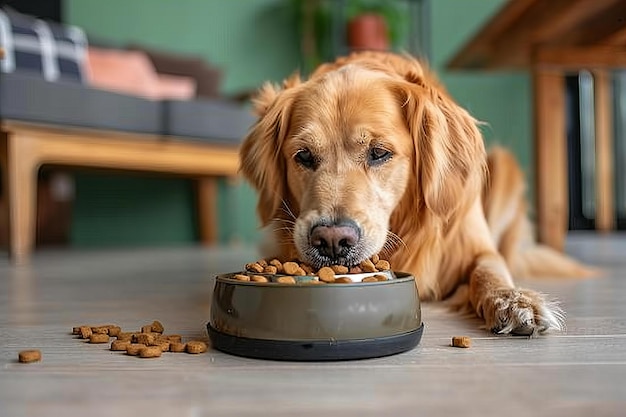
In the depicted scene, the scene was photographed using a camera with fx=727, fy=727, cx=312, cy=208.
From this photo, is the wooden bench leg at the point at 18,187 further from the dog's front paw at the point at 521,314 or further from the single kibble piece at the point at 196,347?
the dog's front paw at the point at 521,314

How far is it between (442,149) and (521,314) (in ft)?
1.64

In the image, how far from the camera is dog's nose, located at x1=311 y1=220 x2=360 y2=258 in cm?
130

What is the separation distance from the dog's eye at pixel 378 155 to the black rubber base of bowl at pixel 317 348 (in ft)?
1.79

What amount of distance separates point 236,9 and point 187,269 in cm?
255

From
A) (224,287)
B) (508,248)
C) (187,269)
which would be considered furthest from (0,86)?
(224,287)

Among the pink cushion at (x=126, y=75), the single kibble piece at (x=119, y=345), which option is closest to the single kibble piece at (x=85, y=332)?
the single kibble piece at (x=119, y=345)

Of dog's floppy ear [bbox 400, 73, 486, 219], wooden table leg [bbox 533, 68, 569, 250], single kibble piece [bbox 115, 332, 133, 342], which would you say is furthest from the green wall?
single kibble piece [bbox 115, 332, 133, 342]

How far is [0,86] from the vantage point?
9.57 ft

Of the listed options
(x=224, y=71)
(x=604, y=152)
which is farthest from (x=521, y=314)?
(x=604, y=152)

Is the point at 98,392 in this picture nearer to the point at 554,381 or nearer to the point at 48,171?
the point at 554,381

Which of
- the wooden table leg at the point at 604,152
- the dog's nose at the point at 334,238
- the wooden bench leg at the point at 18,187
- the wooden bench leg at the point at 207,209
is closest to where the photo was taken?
the dog's nose at the point at 334,238

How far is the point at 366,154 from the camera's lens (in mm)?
1486

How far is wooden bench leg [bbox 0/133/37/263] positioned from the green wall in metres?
1.58

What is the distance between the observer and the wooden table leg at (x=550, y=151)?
104 inches
